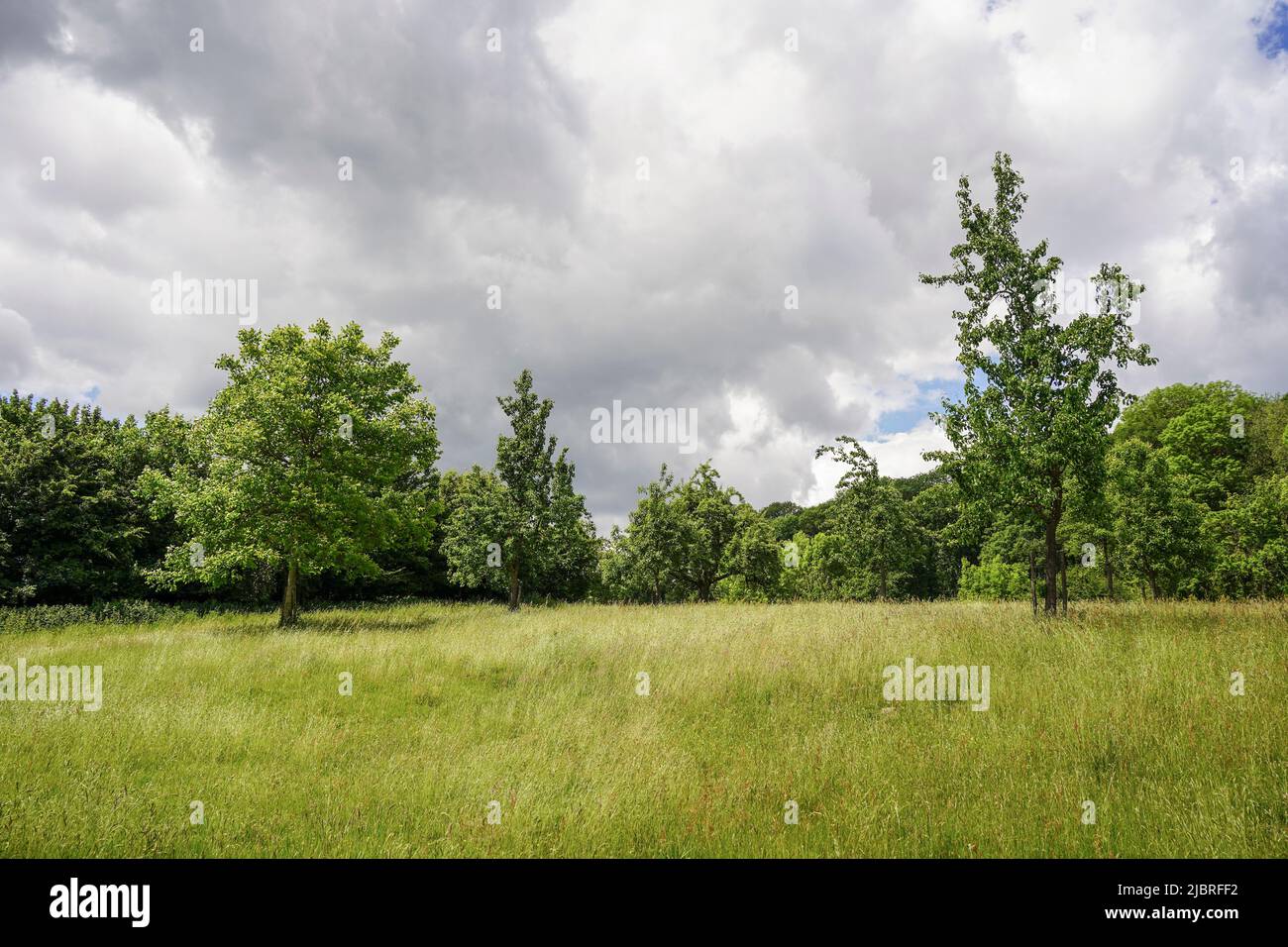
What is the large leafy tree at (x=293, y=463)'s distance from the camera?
60.2 feet

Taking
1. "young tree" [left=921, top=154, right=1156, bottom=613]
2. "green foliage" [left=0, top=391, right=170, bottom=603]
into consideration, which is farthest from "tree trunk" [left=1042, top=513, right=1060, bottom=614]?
"green foliage" [left=0, top=391, right=170, bottom=603]

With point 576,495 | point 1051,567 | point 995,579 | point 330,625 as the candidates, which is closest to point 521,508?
point 576,495

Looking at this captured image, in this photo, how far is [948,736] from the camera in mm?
6387

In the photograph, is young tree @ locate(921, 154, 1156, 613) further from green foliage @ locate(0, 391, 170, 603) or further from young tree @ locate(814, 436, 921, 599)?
green foliage @ locate(0, 391, 170, 603)

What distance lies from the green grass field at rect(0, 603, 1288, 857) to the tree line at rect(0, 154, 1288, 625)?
194 inches

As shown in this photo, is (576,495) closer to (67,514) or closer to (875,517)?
(875,517)

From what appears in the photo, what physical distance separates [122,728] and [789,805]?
8.23 meters
